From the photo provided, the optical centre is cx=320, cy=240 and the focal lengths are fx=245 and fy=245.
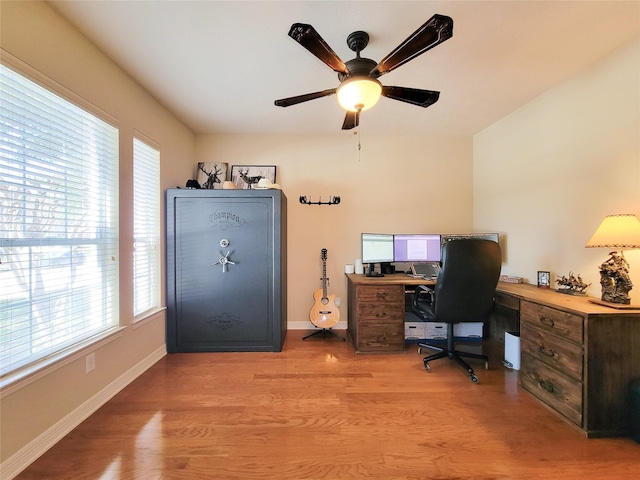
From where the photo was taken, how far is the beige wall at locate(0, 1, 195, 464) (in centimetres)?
128

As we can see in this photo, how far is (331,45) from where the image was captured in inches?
68.1

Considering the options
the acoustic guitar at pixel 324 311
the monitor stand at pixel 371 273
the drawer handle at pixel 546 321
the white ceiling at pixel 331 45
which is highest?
the white ceiling at pixel 331 45

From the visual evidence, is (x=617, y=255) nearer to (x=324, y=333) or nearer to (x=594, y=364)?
(x=594, y=364)

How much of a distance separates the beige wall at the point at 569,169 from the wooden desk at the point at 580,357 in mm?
462

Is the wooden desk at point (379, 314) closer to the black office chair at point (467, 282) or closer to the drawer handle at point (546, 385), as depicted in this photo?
the black office chair at point (467, 282)

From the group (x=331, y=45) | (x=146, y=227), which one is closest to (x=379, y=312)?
(x=331, y=45)

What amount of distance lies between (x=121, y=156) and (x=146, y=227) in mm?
664

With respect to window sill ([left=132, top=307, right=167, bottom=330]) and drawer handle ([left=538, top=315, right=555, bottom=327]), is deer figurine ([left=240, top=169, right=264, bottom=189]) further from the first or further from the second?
drawer handle ([left=538, top=315, right=555, bottom=327])

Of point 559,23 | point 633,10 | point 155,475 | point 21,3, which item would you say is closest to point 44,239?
point 21,3

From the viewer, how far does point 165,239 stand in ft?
8.32

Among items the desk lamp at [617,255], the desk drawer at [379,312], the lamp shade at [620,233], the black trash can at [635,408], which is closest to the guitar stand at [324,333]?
the desk drawer at [379,312]

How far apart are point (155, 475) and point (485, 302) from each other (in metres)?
2.49

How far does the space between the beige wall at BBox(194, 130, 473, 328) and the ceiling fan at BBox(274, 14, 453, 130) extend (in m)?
1.36

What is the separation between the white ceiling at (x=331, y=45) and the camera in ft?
4.77
